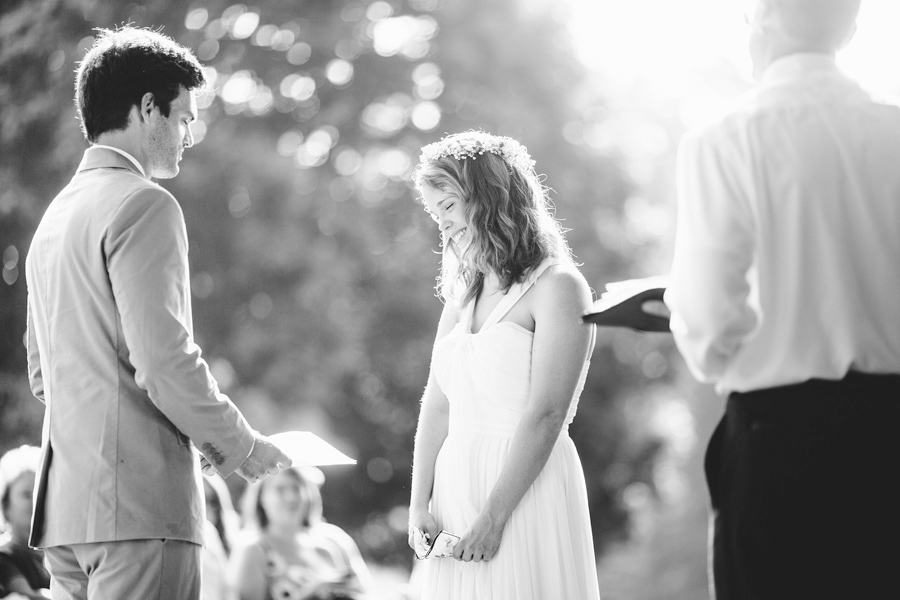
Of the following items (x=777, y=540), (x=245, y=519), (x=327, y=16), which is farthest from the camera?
(x=327, y=16)

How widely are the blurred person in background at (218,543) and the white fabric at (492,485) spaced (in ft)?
6.56

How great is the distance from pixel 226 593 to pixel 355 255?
7130mm

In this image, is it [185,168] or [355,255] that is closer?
[185,168]

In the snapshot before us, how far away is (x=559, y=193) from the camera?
11.9m

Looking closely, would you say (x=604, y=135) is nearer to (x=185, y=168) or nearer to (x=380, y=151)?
(x=380, y=151)

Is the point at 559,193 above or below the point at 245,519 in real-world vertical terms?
above

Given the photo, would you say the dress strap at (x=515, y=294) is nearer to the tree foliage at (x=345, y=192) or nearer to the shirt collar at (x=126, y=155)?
the shirt collar at (x=126, y=155)

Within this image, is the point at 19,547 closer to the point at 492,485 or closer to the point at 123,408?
the point at 123,408

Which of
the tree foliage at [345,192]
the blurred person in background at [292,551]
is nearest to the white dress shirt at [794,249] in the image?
the blurred person in background at [292,551]

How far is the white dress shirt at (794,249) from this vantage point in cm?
186

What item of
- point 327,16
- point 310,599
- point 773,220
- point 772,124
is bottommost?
point 310,599

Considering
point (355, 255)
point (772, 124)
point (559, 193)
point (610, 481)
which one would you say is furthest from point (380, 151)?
point (772, 124)

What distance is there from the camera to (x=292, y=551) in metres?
5.03

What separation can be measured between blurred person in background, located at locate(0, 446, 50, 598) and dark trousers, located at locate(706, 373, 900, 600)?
3.29 meters
